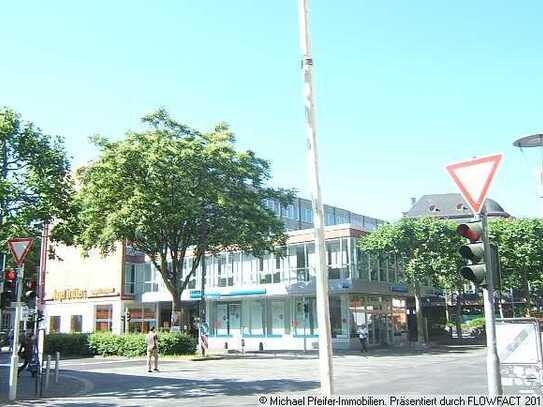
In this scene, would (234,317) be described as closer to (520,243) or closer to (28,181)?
(520,243)

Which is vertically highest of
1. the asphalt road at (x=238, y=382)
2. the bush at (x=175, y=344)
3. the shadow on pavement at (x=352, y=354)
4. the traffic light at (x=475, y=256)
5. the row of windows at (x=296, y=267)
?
the row of windows at (x=296, y=267)

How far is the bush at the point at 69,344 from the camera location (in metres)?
33.9

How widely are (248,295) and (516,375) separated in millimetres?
33272

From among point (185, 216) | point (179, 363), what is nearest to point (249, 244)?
point (185, 216)

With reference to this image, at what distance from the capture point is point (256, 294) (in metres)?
40.0

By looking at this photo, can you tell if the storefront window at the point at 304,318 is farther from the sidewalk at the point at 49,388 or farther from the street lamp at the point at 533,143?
the street lamp at the point at 533,143

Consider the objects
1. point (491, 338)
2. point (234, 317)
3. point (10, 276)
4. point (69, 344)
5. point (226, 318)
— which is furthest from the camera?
point (226, 318)

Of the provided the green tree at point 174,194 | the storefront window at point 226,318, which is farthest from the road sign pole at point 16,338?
the storefront window at point 226,318

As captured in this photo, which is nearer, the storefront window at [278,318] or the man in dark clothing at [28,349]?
the man in dark clothing at [28,349]

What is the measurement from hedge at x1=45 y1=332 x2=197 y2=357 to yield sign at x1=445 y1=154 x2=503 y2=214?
956 inches

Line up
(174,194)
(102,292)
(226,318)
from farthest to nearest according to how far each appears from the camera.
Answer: (102,292) < (226,318) < (174,194)

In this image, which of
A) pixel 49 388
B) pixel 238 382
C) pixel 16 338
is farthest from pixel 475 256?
pixel 49 388

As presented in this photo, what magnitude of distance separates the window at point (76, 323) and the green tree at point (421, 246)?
28.1 metres

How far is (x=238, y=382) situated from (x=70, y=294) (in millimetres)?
38750
